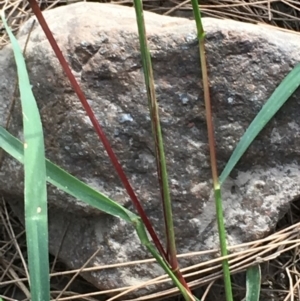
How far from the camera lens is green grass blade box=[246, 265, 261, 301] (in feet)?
2.77

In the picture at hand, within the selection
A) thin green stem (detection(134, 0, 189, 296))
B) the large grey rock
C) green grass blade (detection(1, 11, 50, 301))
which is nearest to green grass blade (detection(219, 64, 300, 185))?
the large grey rock

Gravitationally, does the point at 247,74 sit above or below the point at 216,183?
above

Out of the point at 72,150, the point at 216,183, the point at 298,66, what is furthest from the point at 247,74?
the point at 72,150

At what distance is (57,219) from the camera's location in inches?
38.3

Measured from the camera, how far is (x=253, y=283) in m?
0.87

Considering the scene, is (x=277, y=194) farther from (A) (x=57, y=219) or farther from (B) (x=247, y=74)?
(A) (x=57, y=219)

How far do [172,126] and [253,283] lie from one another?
1.09ft

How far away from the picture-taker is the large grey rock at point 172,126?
0.89m

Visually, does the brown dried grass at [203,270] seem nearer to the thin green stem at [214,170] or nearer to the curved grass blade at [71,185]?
the thin green stem at [214,170]

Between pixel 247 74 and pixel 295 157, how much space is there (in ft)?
0.63

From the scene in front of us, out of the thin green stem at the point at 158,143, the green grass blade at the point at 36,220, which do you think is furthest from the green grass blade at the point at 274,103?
the green grass blade at the point at 36,220

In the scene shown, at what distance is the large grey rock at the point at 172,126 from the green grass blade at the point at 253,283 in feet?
0.20

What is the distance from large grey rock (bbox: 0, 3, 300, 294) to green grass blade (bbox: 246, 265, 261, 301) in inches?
2.4

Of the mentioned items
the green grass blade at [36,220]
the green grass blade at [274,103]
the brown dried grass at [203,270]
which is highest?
the green grass blade at [274,103]
